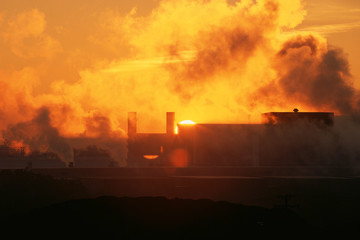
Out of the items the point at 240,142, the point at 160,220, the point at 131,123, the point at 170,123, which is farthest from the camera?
the point at 131,123

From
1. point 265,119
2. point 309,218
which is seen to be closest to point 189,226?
point 309,218

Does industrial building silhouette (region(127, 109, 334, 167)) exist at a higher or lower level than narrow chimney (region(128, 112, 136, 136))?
lower

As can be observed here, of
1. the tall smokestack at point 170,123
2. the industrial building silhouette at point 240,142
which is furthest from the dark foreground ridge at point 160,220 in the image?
the tall smokestack at point 170,123

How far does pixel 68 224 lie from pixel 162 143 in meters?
69.8

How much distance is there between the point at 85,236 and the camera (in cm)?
2630

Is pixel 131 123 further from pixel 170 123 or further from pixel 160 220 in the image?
pixel 160 220

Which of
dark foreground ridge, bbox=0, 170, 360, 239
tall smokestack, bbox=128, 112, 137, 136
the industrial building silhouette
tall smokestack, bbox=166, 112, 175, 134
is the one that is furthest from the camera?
tall smokestack, bbox=128, 112, 137, 136

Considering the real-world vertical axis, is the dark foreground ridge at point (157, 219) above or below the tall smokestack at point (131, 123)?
below

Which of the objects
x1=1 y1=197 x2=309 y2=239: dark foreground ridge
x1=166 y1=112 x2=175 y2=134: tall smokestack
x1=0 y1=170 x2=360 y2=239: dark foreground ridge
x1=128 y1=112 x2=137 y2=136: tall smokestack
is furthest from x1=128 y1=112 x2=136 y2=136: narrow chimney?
x1=1 y1=197 x2=309 y2=239: dark foreground ridge

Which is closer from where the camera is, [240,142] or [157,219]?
[157,219]

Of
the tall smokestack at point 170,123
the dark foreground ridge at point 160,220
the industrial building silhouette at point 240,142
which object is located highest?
the tall smokestack at point 170,123

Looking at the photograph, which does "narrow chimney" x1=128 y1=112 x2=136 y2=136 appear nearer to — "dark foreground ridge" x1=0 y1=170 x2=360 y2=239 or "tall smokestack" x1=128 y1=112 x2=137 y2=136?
"tall smokestack" x1=128 y1=112 x2=137 y2=136

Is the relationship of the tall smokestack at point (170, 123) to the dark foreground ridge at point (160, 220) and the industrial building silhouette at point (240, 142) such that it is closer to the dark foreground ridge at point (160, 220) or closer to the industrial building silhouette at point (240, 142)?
the industrial building silhouette at point (240, 142)

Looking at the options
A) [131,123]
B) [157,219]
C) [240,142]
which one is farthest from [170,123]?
[157,219]
